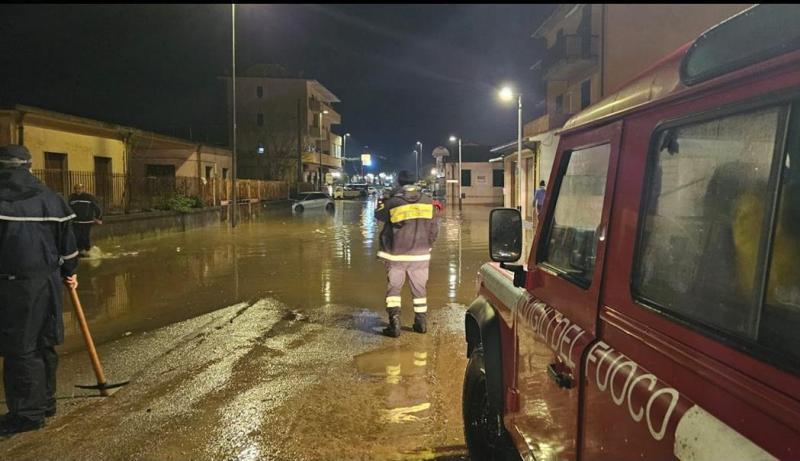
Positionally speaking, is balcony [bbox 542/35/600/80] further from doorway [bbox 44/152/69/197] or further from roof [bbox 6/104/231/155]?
doorway [bbox 44/152/69/197]

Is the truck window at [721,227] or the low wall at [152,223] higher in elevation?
the truck window at [721,227]

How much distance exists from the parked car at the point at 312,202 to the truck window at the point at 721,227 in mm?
34101

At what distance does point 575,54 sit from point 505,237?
82.3ft

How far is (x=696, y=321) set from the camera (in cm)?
157

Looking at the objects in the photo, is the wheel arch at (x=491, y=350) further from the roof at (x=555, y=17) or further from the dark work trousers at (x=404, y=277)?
the roof at (x=555, y=17)

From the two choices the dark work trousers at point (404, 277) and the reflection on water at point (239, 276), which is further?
the reflection on water at point (239, 276)

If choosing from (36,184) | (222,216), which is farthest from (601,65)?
(36,184)

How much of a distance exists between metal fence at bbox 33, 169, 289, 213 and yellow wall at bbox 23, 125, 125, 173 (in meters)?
1.10

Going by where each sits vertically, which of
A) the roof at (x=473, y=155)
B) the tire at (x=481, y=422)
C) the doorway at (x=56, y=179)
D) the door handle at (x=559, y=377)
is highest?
the roof at (x=473, y=155)

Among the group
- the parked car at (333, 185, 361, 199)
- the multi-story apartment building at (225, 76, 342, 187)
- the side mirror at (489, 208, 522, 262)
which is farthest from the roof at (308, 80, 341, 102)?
the side mirror at (489, 208, 522, 262)

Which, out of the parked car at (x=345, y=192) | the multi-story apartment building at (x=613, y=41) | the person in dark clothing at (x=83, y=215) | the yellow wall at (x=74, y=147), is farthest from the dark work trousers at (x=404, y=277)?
the parked car at (x=345, y=192)

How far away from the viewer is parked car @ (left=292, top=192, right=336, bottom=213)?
35.8m

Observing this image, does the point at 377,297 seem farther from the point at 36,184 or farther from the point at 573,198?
the point at 573,198

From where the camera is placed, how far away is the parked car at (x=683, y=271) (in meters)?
1.32
